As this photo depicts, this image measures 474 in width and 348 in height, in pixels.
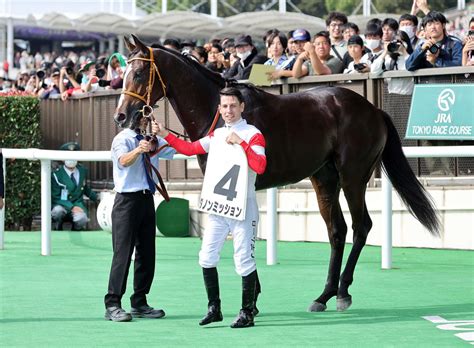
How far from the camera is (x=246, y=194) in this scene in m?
7.19

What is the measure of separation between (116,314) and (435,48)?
215 inches

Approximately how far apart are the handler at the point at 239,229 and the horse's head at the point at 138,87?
0.42m

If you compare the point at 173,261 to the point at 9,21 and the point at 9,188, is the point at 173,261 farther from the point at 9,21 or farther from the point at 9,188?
the point at 9,21

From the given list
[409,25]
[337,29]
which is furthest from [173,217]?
[409,25]

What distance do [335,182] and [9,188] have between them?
792 centimetres

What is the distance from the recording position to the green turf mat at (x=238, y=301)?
267 inches

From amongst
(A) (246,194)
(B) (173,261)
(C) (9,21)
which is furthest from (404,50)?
(C) (9,21)

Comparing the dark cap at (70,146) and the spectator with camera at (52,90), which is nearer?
the dark cap at (70,146)

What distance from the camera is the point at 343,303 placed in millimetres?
8047

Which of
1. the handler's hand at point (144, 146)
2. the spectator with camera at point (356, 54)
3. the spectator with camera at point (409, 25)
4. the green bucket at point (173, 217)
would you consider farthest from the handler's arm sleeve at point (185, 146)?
the green bucket at point (173, 217)

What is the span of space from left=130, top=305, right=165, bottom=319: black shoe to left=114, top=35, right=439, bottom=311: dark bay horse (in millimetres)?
995

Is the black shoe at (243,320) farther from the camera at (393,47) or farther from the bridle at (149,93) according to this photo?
the camera at (393,47)

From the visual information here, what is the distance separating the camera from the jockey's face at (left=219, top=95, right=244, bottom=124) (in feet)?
23.7

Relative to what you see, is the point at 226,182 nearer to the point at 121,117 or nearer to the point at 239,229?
the point at 239,229
